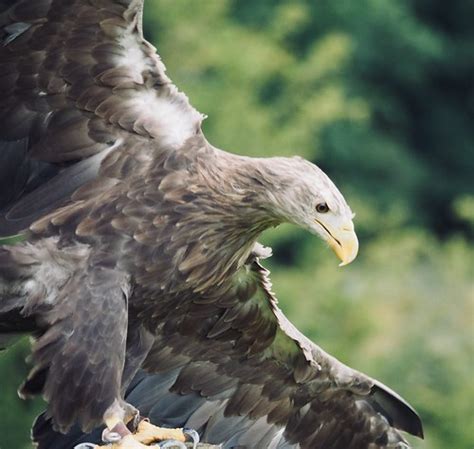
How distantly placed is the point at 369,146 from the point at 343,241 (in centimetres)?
2017

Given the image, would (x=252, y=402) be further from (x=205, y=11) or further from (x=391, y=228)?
(x=391, y=228)

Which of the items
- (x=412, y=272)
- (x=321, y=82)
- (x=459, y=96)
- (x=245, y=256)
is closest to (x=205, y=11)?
(x=321, y=82)

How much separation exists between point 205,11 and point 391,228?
4842 millimetres

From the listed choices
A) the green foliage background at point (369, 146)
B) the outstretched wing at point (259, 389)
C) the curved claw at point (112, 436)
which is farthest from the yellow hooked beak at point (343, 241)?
the green foliage background at point (369, 146)

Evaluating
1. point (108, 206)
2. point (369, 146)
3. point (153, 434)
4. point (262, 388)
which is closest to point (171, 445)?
point (153, 434)

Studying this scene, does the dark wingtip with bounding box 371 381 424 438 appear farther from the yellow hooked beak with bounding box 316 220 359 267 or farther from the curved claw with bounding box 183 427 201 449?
the yellow hooked beak with bounding box 316 220 359 267

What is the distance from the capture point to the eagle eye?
7.44 m

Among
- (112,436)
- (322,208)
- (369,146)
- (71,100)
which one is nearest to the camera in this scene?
(112,436)

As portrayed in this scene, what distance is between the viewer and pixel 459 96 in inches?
1193

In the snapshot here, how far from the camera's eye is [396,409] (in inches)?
340

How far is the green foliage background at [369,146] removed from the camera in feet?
56.3

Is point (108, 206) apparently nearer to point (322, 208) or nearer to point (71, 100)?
point (71, 100)

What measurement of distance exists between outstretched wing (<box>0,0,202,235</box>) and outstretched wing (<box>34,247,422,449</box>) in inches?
38.0

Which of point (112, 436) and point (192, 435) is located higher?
point (112, 436)
